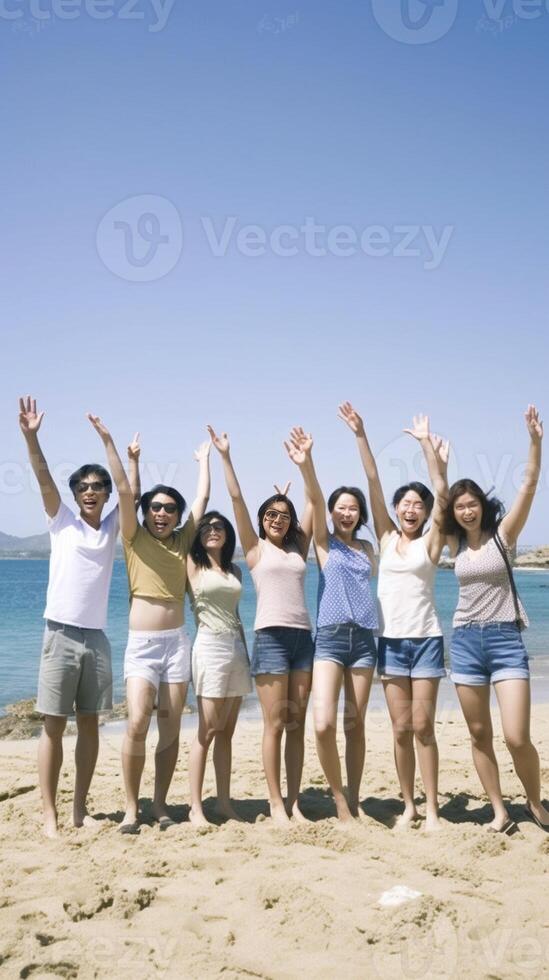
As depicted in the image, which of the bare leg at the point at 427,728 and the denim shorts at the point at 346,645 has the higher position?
the denim shorts at the point at 346,645

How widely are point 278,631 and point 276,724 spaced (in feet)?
2.00

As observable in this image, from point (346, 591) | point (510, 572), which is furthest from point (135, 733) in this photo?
point (510, 572)

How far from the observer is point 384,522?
18.9ft

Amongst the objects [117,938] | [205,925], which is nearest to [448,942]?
[205,925]

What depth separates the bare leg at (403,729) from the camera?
5.43m

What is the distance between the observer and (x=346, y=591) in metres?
5.49

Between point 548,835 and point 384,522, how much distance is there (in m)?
2.27

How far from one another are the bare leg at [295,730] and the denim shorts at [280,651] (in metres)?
0.07

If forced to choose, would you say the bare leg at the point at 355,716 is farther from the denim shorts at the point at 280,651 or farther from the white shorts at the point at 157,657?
the white shorts at the point at 157,657

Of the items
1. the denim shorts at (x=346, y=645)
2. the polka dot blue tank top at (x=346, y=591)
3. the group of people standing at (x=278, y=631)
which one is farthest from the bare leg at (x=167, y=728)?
the polka dot blue tank top at (x=346, y=591)

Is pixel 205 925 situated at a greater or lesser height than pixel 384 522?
lesser

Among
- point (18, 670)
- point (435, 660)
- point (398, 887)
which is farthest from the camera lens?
point (18, 670)

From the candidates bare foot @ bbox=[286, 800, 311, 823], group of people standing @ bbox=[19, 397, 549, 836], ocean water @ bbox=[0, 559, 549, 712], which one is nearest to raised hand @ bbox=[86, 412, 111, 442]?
group of people standing @ bbox=[19, 397, 549, 836]

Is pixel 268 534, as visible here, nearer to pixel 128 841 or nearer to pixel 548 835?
pixel 128 841
